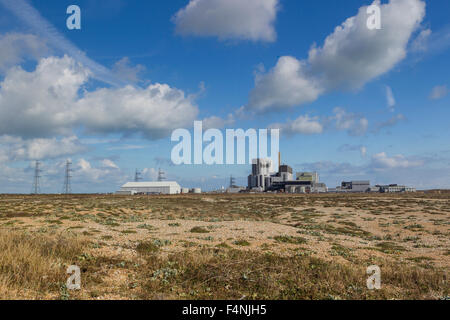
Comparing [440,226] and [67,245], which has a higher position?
[67,245]

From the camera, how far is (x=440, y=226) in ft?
111

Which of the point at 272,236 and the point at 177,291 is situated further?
the point at 272,236
